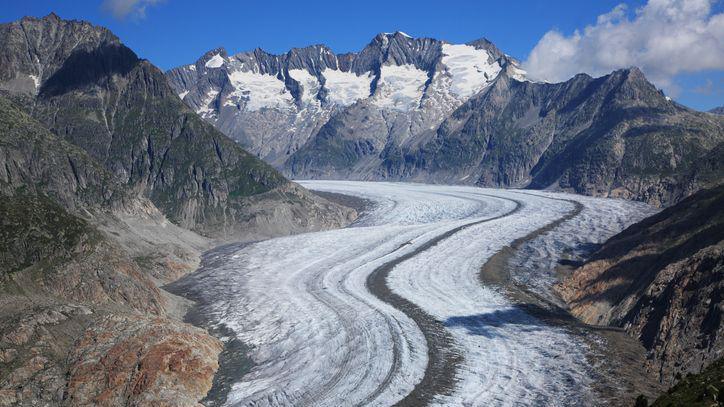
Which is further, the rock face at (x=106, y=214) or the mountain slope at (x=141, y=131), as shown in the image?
the mountain slope at (x=141, y=131)

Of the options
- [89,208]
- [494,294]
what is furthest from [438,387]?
[89,208]

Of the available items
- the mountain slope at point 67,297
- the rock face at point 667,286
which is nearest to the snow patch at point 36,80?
the mountain slope at point 67,297

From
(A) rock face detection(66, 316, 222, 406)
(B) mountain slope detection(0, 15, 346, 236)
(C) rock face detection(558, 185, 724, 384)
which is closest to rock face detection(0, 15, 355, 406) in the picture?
(A) rock face detection(66, 316, 222, 406)

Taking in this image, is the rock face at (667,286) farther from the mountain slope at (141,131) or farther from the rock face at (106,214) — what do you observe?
the mountain slope at (141,131)

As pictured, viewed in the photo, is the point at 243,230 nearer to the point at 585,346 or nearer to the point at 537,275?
the point at 537,275

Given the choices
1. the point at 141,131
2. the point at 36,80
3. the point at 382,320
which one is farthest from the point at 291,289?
the point at 36,80

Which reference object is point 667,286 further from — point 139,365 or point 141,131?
point 141,131

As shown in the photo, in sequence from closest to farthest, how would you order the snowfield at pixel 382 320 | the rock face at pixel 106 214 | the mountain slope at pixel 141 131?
the snowfield at pixel 382 320, the rock face at pixel 106 214, the mountain slope at pixel 141 131
